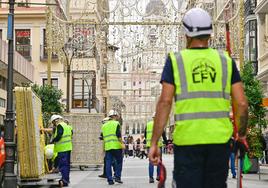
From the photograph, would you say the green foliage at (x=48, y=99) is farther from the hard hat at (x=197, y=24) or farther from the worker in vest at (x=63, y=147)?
the hard hat at (x=197, y=24)

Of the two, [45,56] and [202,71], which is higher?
[45,56]

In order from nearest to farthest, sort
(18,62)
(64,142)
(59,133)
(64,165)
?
(59,133)
(64,165)
(64,142)
(18,62)

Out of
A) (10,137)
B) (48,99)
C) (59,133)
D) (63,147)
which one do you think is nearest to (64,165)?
(63,147)

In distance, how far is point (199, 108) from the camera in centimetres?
521

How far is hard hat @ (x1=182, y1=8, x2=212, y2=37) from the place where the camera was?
539 centimetres

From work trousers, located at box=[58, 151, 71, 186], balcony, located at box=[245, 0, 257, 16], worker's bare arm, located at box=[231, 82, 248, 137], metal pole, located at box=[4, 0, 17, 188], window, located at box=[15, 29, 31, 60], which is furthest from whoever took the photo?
window, located at box=[15, 29, 31, 60]

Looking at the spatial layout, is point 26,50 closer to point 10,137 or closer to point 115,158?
point 115,158

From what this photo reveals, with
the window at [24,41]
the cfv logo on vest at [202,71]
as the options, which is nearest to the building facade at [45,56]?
the window at [24,41]

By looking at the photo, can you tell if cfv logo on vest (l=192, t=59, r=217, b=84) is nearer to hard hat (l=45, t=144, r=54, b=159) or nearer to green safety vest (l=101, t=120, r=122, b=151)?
green safety vest (l=101, t=120, r=122, b=151)

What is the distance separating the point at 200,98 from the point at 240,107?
36 centimetres

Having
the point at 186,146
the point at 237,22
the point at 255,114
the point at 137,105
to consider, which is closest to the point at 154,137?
the point at 186,146

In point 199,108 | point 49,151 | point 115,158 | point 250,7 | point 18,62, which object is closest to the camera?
point 199,108

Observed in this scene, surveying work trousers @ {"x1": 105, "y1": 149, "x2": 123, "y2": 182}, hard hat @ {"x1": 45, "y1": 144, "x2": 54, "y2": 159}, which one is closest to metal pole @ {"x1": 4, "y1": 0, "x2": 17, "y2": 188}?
work trousers @ {"x1": 105, "y1": 149, "x2": 123, "y2": 182}

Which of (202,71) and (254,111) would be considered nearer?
(202,71)
